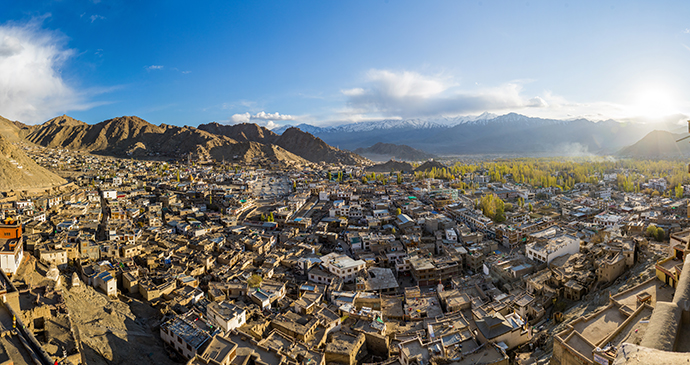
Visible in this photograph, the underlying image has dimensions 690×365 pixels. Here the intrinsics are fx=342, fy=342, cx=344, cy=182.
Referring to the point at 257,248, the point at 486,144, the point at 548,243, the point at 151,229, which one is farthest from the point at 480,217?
the point at 486,144

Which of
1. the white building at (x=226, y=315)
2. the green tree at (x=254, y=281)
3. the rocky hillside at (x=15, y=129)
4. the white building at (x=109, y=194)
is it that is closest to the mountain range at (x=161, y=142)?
the rocky hillside at (x=15, y=129)

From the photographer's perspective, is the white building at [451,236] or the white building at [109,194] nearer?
the white building at [451,236]

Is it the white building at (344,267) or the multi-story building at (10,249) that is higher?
the multi-story building at (10,249)

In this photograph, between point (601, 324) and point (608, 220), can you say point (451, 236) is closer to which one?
point (608, 220)

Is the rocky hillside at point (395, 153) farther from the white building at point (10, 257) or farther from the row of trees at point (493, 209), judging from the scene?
the white building at point (10, 257)

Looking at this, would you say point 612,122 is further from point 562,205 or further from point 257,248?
point 257,248

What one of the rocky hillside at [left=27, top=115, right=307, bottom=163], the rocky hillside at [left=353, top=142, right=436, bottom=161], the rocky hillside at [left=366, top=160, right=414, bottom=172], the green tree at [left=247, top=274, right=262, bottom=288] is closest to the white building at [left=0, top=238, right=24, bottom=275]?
the green tree at [left=247, top=274, right=262, bottom=288]
